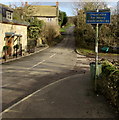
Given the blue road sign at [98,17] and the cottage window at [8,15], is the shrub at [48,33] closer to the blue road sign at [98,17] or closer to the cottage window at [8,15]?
the cottage window at [8,15]

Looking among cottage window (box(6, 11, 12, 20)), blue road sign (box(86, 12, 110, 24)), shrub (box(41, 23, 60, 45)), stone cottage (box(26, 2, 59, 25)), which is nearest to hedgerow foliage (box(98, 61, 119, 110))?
blue road sign (box(86, 12, 110, 24))

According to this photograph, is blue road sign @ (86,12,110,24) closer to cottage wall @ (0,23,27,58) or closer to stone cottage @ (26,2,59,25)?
cottage wall @ (0,23,27,58)

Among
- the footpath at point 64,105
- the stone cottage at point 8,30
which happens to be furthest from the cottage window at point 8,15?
the footpath at point 64,105

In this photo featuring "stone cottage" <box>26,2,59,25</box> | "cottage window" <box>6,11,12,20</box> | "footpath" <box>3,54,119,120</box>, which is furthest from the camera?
"stone cottage" <box>26,2,59,25</box>

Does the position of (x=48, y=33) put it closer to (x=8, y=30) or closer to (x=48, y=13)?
(x=8, y=30)

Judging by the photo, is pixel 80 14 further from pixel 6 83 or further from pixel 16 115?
pixel 16 115

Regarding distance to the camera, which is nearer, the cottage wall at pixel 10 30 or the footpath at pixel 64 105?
the footpath at pixel 64 105

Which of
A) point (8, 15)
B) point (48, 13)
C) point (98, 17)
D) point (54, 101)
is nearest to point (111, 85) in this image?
point (54, 101)

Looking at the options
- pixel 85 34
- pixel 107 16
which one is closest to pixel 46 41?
pixel 85 34

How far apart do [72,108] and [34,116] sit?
4.58 feet

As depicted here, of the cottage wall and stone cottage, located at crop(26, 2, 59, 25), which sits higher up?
stone cottage, located at crop(26, 2, 59, 25)

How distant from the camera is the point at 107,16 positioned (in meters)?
7.64

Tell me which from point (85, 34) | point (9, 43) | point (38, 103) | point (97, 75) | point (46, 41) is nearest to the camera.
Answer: point (38, 103)

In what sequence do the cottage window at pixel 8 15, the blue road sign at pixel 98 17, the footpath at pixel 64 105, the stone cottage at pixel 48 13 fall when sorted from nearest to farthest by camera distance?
the footpath at pixel 64 105
the blue road sign at pixel 98 17
the cottage window at pixel 8 15
the stone cottage at pixel 48 13
